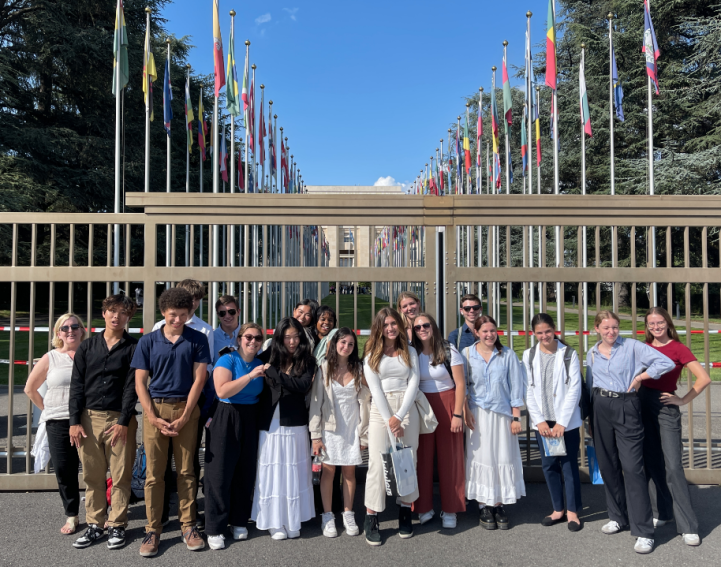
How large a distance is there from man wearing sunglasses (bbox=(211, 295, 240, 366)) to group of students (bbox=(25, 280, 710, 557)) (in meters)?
0.48

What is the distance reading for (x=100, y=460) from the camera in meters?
4.12

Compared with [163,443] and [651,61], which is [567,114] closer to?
[651,61]

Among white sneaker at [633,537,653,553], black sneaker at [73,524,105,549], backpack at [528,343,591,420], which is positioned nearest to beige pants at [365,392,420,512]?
backpack at [528,343,591,420]

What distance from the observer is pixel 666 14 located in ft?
75.9

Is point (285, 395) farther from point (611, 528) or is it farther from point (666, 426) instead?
point (666, 426)

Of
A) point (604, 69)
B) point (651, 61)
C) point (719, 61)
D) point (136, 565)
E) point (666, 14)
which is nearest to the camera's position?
point (136, 565)

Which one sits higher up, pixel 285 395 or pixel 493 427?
pixel 285 395

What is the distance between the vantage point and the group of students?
13.1 ft

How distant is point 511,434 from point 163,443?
2.74m

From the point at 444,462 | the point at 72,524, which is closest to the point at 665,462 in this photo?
the point at 444,462

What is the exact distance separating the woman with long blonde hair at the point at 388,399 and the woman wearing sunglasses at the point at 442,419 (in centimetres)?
17

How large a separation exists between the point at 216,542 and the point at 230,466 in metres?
0.53

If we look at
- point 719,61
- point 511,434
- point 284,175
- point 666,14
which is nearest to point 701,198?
point 511,434

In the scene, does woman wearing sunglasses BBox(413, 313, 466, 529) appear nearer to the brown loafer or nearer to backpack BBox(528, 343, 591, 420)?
backpack BBox(528, 343, 591, 420)
